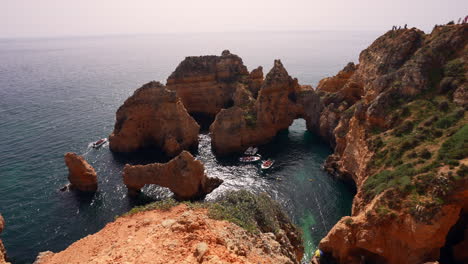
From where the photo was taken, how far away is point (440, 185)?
25969mm

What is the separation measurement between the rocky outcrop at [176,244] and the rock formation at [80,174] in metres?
23.6

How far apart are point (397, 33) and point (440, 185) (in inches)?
1535

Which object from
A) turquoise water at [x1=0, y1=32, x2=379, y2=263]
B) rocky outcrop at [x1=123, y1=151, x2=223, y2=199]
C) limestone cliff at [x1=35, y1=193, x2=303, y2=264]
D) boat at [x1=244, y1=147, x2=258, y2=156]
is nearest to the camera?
limestone cliff at [x1=35, y1=193, x2=303, y2=264]

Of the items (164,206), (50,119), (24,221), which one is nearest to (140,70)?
(50,119)

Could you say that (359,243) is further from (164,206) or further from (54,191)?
(54,191)

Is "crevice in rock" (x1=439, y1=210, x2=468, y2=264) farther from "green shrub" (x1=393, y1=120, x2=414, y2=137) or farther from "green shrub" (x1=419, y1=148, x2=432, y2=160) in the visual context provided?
"green shrub" (x1=393, y1=120, x2=414, y2=137)

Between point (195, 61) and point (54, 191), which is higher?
point (195, 61)

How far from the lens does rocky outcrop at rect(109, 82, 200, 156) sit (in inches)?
2276

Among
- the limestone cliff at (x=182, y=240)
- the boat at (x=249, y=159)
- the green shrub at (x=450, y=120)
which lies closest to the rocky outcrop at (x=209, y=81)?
the boat at (x=249, y=159)

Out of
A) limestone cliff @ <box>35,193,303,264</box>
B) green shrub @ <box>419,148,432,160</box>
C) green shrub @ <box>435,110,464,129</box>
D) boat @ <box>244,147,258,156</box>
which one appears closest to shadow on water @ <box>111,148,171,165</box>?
boat @ <box>244,147,258,156</box>

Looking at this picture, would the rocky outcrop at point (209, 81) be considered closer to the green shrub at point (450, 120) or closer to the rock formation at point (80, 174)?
the rock formation at point (80, 174)

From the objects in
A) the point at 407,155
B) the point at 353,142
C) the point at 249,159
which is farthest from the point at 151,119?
the point at 407,155

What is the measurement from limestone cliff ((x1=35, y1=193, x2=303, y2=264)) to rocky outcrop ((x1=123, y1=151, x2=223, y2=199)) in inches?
685

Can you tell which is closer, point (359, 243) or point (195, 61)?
Answer: point (359, 243)
